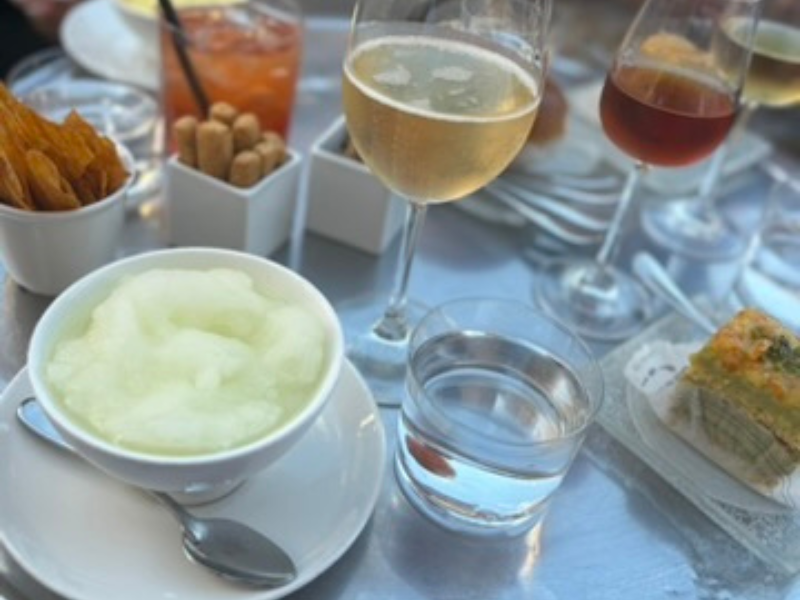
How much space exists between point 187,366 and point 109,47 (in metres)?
0.57

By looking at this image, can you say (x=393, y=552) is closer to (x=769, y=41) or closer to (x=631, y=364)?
(x=631, y=364)

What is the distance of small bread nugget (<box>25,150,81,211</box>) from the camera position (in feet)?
1.77

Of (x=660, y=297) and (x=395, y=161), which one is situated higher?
(x=395, y=161)

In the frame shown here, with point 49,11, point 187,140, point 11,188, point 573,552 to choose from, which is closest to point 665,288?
point 573,552

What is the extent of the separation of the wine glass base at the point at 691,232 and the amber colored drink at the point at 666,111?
175mm

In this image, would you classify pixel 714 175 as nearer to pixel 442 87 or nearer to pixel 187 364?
pixel 442 87

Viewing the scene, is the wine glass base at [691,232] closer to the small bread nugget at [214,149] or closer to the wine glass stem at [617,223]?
the wine glass stem at [617,223]

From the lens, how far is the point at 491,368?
0.59 metres

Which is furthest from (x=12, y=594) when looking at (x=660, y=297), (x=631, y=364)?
(x=660, y=297)

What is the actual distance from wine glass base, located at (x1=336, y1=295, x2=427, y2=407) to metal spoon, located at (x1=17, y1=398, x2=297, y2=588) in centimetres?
16

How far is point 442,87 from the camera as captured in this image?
52 cm

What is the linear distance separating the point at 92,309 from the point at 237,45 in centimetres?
35

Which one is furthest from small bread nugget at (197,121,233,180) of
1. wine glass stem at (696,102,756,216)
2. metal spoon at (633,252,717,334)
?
wine glass stem at (696,102,756,216)

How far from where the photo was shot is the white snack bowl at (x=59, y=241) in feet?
1.84
